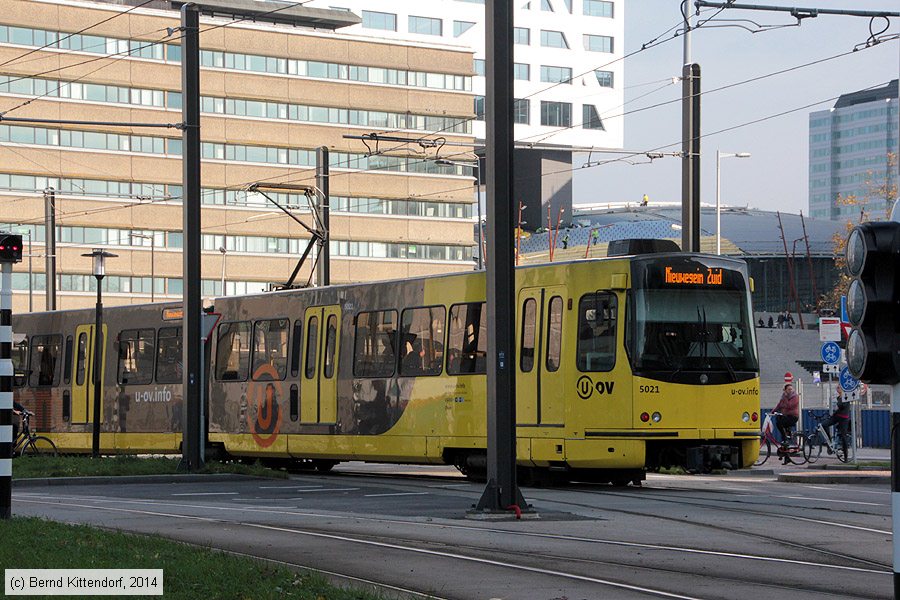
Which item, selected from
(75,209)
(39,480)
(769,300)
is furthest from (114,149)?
(39,480)

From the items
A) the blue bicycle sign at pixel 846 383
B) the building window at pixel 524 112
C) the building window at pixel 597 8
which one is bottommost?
the blue bicycle sign at pixel 846 383

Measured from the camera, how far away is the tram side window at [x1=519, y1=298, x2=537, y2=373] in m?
22.0

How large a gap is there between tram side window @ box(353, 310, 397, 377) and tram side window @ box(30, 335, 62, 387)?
430 inches

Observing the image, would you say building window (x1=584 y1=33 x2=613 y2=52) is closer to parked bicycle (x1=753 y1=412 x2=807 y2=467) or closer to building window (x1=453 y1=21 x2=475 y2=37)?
building window (x1=453 y1=21 x2=475 y2=37)

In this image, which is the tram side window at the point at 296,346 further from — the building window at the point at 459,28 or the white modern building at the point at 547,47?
the building window at the point at 459,28

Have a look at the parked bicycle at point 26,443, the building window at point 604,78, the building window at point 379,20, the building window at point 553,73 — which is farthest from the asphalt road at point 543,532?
the building window at point 604,78

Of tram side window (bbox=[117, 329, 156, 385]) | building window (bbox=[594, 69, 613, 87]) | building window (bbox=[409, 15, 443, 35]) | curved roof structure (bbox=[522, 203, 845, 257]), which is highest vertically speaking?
building window (bbox=[409, 15, 443, 35])

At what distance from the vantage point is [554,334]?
2162 cm

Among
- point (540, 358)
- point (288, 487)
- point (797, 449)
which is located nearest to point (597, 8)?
point (797, 449)

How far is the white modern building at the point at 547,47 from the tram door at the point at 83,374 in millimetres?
73840

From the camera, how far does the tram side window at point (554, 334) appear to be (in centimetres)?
2153

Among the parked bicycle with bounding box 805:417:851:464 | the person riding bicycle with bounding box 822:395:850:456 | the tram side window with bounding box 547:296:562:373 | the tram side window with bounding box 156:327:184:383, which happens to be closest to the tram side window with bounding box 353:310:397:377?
the tram side window with bounding box 547:296:562:373

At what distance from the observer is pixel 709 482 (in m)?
25.2

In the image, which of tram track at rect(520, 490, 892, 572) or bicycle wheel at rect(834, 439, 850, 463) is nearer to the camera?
Answer: tram track at rect(520, 490, 892, 572)
